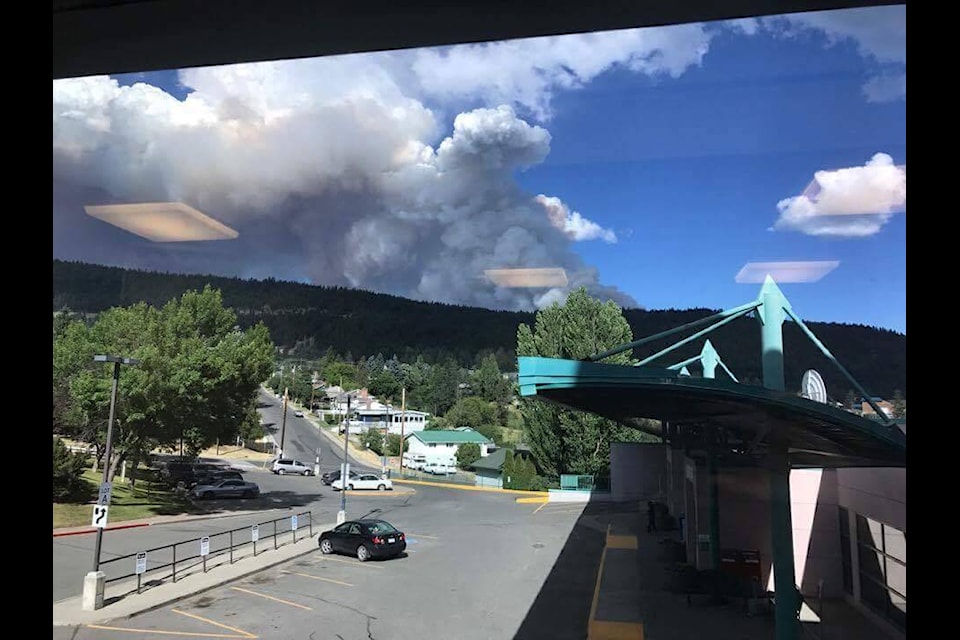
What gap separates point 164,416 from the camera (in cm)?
232

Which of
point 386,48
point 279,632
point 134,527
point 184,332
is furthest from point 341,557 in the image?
point 386,48

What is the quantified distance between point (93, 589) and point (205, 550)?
1.61 feet

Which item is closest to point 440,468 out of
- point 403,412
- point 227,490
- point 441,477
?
point 441,477

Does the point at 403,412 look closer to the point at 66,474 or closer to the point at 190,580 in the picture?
the point at 190,580

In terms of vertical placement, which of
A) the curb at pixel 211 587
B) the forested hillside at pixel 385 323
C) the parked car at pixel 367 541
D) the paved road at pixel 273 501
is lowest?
the curb at pixel 211 587

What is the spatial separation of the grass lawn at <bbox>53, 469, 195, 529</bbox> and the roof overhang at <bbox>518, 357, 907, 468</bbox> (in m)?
1.51

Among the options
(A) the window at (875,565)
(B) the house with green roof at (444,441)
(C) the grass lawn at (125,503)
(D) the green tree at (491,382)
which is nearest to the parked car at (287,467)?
(C) the grass lawn at (125,503)

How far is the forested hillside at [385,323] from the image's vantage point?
2088 mm

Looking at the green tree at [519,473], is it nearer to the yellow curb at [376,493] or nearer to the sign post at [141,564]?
the yellow curb at [376,493]

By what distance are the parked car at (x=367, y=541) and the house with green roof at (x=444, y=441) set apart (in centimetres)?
35

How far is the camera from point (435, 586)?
2.42 meters

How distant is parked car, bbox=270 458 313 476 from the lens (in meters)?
2.57
